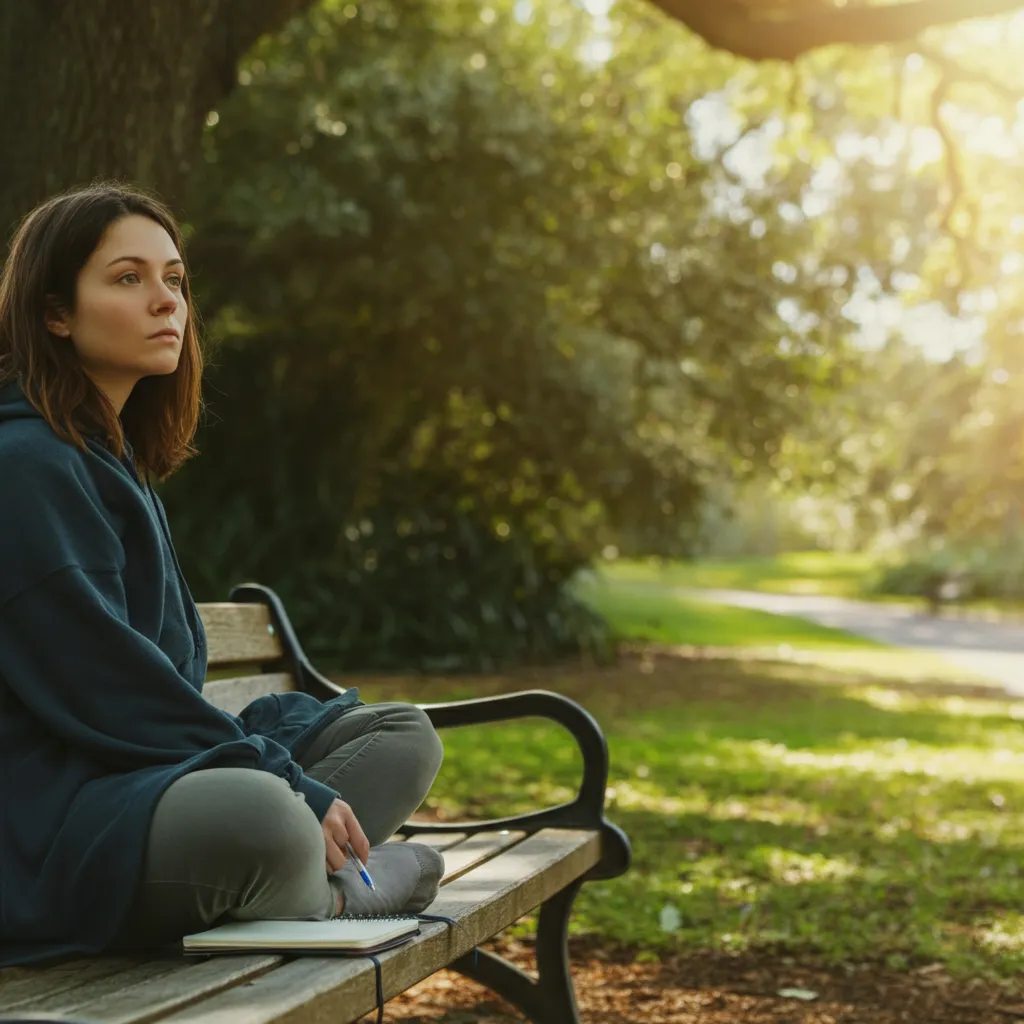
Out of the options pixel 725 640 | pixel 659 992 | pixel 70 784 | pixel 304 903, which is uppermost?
pixel 70 784

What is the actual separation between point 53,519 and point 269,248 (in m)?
9.97

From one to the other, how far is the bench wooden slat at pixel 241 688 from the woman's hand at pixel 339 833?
3.39 ft

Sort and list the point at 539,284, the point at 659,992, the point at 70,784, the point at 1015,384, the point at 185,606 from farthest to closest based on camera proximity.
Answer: the point at 1015,384, the point at 539,284, the point at 659,992, the point at 185,606, the point at 70,784

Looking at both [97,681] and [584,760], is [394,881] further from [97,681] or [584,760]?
[584,760]

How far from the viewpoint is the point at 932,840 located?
6547mm

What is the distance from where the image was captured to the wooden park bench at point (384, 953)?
1.84 metres

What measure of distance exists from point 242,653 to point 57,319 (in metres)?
1.36

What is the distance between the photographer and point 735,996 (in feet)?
13.6

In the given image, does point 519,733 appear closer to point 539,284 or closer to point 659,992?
point 539,284

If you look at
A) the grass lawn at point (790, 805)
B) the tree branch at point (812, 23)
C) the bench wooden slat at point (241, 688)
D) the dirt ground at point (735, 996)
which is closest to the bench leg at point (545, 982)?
the dirt ground at point (735, 996)

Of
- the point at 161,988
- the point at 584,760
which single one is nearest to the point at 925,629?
the point at 584,760

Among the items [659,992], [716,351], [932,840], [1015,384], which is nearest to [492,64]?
[716,351]

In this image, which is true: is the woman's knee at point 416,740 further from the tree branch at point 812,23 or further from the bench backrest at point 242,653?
the tree branch at point 812,23

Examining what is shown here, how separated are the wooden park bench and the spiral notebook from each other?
2 centimetres
